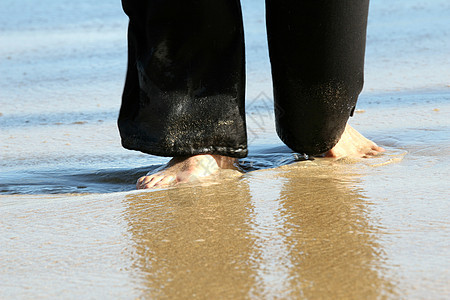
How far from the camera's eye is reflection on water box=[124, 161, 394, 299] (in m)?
1.03

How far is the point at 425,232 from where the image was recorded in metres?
1.24

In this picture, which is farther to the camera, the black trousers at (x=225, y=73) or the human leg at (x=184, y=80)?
the human leg at (x=184, y=80)

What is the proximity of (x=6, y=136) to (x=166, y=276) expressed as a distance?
1.72 meters

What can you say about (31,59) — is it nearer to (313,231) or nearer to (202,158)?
(202,158)

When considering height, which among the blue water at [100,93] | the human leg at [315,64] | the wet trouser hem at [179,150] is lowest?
the blue water at [100,93]

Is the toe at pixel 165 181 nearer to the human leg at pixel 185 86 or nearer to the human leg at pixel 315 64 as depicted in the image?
the human leg at pixel 185 86

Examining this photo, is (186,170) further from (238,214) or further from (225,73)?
(238,214)

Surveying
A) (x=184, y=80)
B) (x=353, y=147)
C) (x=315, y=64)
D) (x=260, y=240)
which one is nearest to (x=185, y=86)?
(x=184, y=80)

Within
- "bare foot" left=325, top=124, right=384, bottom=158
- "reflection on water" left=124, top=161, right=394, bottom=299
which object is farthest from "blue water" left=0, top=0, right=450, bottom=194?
"reflection on water" left=124, top=161, right=394, bottom=299

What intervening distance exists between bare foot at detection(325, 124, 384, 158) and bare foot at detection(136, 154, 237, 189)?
1.01 feet

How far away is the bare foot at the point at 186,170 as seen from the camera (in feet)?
6.25

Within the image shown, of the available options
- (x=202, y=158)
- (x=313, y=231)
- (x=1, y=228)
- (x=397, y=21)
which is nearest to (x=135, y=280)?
(x=313, y=231)

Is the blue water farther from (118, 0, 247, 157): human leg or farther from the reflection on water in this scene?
the reflection on water

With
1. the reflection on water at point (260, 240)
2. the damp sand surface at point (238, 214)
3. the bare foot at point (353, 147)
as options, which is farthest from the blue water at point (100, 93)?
the reflection on water at point (260, 240)
